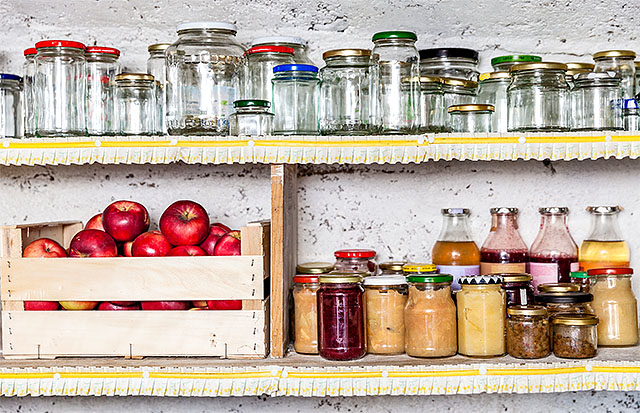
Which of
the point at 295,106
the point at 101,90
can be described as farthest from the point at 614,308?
the point at 101,90

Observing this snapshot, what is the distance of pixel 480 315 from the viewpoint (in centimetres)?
152

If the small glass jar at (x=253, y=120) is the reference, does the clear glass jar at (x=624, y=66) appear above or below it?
above

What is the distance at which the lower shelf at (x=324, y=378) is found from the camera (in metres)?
1.48

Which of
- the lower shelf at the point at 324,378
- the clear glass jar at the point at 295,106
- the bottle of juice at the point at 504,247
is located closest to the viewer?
the lower shelf at the point at 324,378

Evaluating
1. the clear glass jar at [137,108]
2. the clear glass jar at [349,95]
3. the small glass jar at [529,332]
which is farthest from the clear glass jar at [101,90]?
the small glass jar at [529,332]

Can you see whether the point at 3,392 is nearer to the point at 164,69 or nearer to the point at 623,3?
the point at 164,69

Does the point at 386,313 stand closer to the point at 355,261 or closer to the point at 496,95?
the point at 355,261

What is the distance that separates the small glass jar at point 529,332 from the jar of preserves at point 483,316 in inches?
1.1

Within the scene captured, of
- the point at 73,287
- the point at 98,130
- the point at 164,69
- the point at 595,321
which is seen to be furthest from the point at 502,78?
the point at 73,287

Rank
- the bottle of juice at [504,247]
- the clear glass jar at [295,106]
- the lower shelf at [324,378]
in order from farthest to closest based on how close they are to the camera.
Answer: the bottle of juice at [504,247] < the clear glass jar at [295,106] < the lower shelf at [324,378]

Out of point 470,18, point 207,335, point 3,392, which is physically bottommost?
point 3,392

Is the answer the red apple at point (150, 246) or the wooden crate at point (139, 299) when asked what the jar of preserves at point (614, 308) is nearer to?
the wooden crate at point (139, 299)

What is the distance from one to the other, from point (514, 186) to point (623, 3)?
0.50 meters

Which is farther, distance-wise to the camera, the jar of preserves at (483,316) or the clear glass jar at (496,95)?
the clear glass jar at (496,95)
